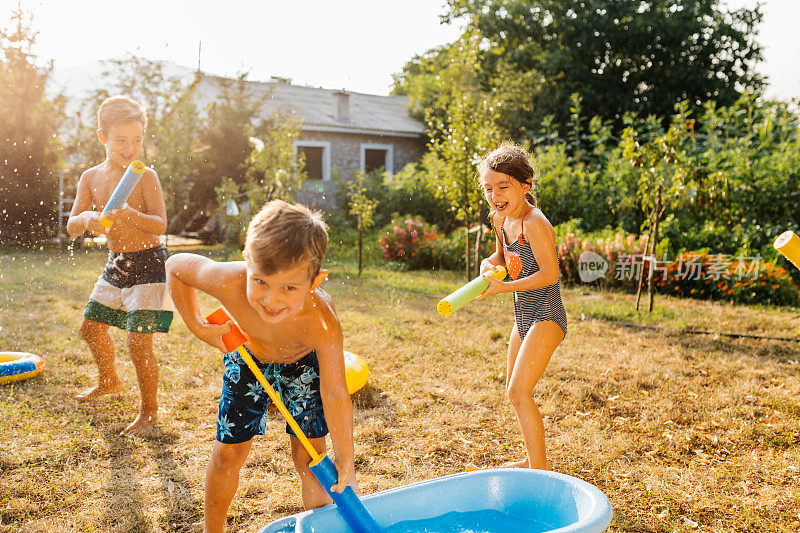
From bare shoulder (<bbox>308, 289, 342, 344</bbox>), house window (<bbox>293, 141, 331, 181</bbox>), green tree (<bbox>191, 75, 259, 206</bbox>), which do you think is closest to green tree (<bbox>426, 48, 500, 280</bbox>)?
bare shoulder (<bbox>308, 289, 342, 344</bbox>)

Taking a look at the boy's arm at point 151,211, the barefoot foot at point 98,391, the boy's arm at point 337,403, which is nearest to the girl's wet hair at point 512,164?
the boy's arm at point 337,403

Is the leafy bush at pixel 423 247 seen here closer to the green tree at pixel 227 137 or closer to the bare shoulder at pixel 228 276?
the green tree at pixel 227 137

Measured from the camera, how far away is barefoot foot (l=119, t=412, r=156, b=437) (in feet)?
10.1

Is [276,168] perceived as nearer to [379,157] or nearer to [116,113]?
[116,113]

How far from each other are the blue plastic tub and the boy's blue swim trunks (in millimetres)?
296

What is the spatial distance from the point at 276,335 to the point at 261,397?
258 mm

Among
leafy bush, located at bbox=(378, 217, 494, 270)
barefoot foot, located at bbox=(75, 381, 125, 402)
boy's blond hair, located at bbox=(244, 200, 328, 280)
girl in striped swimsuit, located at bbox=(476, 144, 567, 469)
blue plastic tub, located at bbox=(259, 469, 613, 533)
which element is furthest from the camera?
leafy bush, located at bbox=(378, 217, 494, 270)

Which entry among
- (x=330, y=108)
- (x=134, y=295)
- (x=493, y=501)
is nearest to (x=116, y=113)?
(x=134, y=295)

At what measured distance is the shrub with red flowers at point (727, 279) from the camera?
273 inches

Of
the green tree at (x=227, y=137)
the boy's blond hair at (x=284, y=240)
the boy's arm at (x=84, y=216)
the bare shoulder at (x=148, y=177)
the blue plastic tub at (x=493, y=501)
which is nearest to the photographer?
the boy's blond hair at (x=284, y=240)

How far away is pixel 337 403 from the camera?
1798mm

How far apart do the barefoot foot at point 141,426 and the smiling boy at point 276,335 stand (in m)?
1.24

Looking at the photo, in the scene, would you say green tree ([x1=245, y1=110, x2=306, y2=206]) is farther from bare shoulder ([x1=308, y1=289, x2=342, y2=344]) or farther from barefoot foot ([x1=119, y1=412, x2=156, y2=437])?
bare shoulder ([x1=308, y1=289, x2=342, y2=344])

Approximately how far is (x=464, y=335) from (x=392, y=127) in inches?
Result: 522
